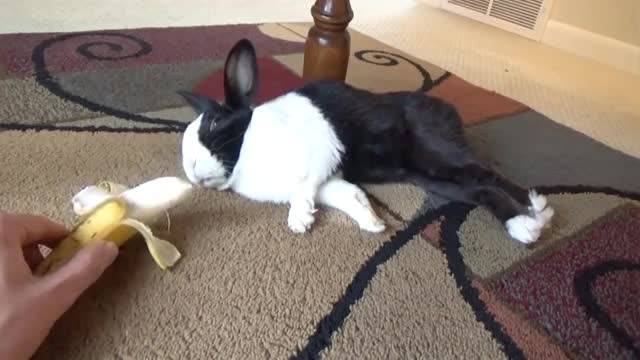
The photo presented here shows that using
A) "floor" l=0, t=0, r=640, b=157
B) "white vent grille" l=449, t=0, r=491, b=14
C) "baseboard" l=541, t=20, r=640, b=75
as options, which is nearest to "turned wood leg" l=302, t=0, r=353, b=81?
"floor" l=0, t=0, r=640, b=157

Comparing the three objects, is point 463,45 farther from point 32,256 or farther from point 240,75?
point 32,256

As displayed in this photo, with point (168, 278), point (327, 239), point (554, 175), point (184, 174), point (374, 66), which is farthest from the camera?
point (374, 66)

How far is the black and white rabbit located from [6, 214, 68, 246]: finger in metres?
0.20

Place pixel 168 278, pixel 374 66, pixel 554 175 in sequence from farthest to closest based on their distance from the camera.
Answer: pixel 374 66, pixel 554 175, pixel 168 278

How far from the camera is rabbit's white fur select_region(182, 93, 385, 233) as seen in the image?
75 cm

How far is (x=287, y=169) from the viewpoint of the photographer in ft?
2.51

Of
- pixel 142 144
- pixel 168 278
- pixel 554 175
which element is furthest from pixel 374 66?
pixel 168 278

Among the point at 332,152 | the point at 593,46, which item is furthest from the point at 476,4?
the point at 332,152

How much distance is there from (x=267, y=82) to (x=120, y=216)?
2.14 feet

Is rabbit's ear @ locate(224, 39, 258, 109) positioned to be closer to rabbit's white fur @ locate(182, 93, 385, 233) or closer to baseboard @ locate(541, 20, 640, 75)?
rabbit's white fur @ locate(182, 93, 385, 233)

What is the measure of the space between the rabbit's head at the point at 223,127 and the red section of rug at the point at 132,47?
524 mm

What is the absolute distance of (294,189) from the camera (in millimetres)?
774

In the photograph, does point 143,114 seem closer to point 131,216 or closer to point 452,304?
point 131,216

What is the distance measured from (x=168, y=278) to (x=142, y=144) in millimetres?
336
